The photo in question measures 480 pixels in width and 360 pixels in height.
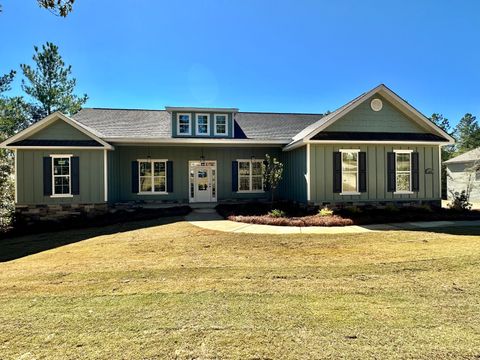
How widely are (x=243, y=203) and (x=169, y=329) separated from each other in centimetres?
1178

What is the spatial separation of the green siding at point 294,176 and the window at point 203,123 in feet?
14.1

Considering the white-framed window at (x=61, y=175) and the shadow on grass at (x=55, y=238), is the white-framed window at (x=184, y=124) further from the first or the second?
the shadow on grass at (x=55, y=238)

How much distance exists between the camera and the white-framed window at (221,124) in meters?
15.5

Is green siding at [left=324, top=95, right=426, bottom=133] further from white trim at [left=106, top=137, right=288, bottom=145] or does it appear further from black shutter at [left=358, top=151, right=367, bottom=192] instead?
white trim at [left=106, top=137, right=288, bottom=145]

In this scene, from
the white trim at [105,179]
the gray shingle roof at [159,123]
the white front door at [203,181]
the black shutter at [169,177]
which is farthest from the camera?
the white front door at [203,181]

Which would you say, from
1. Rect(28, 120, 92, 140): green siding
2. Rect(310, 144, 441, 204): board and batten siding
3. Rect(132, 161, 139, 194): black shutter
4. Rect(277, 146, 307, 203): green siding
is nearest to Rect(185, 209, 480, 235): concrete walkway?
Rect(310, 144, 441, 204): board and batten siding

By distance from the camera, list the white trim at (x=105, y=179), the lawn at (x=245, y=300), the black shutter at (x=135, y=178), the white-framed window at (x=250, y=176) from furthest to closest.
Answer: the white-framed window at (x=250, y=176), the black shutter at (x=135, y=178), the white trim at (x=105, y=179), the lawn at (x=245, y=300)

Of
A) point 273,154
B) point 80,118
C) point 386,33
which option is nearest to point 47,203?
point 80,118

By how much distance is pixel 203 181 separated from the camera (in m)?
15.2

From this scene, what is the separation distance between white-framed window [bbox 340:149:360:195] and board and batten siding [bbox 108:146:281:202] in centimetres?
409

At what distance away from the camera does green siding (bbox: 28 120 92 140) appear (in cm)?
1232

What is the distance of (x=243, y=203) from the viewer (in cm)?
1484

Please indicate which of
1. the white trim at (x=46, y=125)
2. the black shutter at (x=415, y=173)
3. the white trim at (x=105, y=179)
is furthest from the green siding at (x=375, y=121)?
the white trim at (x=46, y=125)

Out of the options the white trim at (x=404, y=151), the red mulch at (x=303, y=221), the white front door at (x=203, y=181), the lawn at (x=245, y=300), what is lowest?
the lawn at (x=245, y=300)
